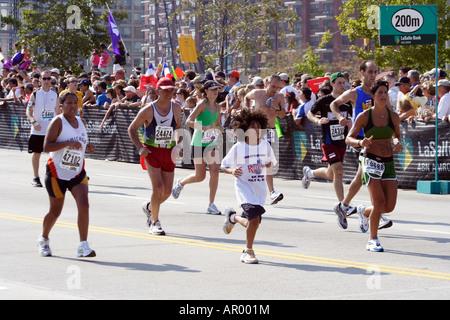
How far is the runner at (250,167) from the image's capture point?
9.12 meters

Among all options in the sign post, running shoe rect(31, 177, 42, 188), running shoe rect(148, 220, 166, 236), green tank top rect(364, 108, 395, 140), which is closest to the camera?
green tank top rect(364, 108, 395, 140)

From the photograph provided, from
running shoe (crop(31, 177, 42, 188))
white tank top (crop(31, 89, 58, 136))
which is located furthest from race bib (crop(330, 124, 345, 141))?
running shoe (crop(31, 177, 42, 188))

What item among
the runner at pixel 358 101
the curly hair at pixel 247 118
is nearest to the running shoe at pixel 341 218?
the runner at pixel 358 101

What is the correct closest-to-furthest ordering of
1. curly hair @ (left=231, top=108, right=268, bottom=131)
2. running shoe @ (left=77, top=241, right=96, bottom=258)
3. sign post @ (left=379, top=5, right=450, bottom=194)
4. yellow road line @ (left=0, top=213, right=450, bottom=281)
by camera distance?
yellow road line @ (left=0, top=213, right=450, bottom=281)
curly hair @ (left=231, top=108, right=268, bottom=131)
running shoe @ (left=77, top=241, right=96, bottom=258)
sign post @ (left=379, top=5, right=450, bottom=194)

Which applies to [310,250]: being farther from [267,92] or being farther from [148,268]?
[267,92]

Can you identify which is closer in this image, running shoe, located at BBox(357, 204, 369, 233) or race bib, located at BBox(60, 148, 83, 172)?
race bib, located at BBox(60, 148, 83, 172)

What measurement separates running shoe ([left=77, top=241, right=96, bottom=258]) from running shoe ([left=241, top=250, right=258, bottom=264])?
4.96 feet

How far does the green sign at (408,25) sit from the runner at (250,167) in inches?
348

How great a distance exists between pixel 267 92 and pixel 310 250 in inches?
193

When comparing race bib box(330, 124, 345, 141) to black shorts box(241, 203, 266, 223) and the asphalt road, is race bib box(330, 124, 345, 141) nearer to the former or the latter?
the asphalt road

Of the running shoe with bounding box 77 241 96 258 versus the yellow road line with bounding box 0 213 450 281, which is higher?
the running shoe with bounding box 77 241 96 258

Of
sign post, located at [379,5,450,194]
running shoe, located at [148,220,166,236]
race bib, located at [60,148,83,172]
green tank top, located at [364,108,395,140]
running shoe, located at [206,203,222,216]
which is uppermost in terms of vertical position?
sign post, located at [379,5,450,194]

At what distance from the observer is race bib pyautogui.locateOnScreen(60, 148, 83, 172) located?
9.41m
